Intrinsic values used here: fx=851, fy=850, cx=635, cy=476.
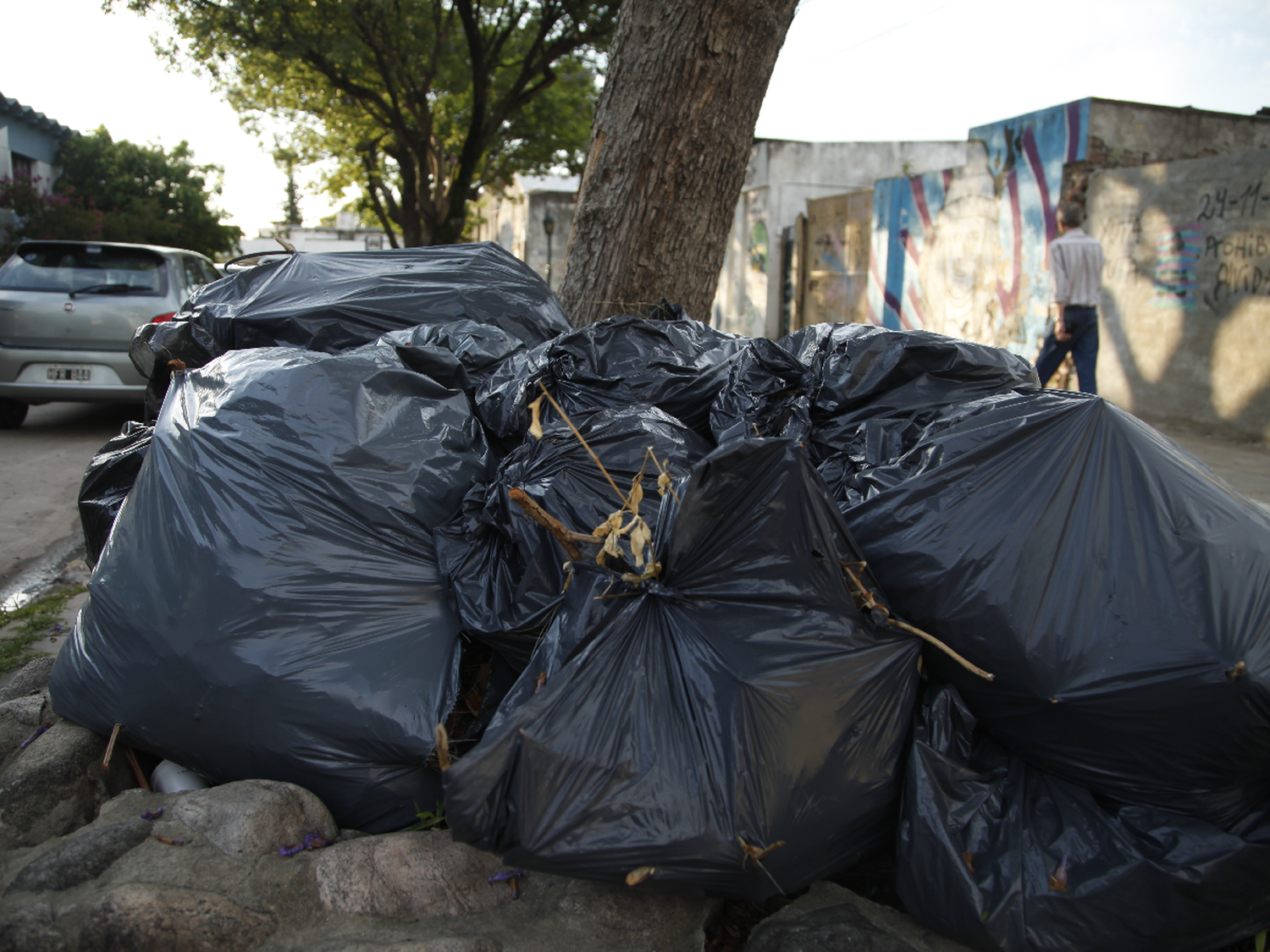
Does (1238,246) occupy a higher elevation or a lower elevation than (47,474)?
higher

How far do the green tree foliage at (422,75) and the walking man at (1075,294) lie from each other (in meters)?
9.45

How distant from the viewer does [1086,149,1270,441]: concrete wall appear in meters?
5.84

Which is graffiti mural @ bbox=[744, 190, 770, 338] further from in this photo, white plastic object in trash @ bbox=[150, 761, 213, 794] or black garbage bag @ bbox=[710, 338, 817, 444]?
white plastic object in trash @ bbox=[150, 761, 213, 794]

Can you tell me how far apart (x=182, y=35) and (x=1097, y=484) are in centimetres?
1479

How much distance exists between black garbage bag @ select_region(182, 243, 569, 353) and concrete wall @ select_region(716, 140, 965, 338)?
439 inches

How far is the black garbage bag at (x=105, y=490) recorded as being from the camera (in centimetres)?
224

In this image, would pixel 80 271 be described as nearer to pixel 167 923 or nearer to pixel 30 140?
pixel 167 923

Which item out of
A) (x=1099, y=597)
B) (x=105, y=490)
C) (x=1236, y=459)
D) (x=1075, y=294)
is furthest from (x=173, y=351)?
(x=1236, y=459)

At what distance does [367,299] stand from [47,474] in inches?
138

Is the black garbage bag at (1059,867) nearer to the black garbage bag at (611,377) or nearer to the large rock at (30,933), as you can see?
the black garbage bag at (611,377)

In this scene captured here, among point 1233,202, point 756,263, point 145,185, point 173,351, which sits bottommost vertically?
point 173,351

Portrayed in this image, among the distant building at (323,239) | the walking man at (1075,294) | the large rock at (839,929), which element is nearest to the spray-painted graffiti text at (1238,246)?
the walking man at (1075,294)

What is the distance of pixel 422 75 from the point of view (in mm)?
13688

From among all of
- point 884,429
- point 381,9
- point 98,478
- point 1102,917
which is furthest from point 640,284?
point 381,9
